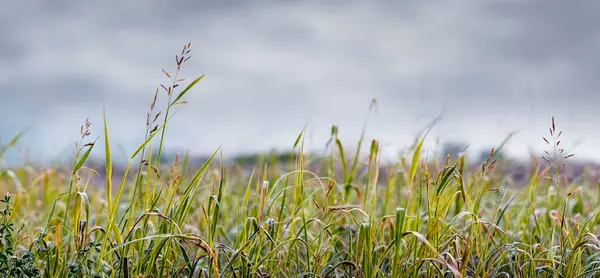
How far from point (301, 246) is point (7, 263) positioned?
1365 mm

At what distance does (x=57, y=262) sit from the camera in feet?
7.10

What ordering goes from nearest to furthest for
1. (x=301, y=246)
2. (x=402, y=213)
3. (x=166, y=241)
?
1. (x=402, y=213)
2. (x=166, y=241)
3. (x=301, y=246)

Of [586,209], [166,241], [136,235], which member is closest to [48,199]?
[136,235]

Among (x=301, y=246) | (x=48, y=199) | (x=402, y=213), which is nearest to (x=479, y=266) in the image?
(x=402, y=213)

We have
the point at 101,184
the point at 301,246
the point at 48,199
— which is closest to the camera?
the point at 301,246

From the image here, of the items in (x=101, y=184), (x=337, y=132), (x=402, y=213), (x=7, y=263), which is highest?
(x=337, y=132)

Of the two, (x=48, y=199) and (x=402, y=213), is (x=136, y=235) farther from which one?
(x=48, y=199)

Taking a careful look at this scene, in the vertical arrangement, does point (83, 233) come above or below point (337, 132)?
below

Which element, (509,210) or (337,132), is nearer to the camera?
(337,132)

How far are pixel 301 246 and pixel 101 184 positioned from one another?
5.26m

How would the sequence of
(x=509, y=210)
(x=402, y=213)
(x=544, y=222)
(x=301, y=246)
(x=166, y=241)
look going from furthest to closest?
(x=509, y=210), (x=544, y=222), (x=301, y=246), (x=166, y=241), (x=402, y=213)

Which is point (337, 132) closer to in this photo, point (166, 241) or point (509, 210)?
point (166, 241)

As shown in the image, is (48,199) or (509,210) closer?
(509,210)

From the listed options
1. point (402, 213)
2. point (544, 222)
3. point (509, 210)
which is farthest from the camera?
point (509, 210)
